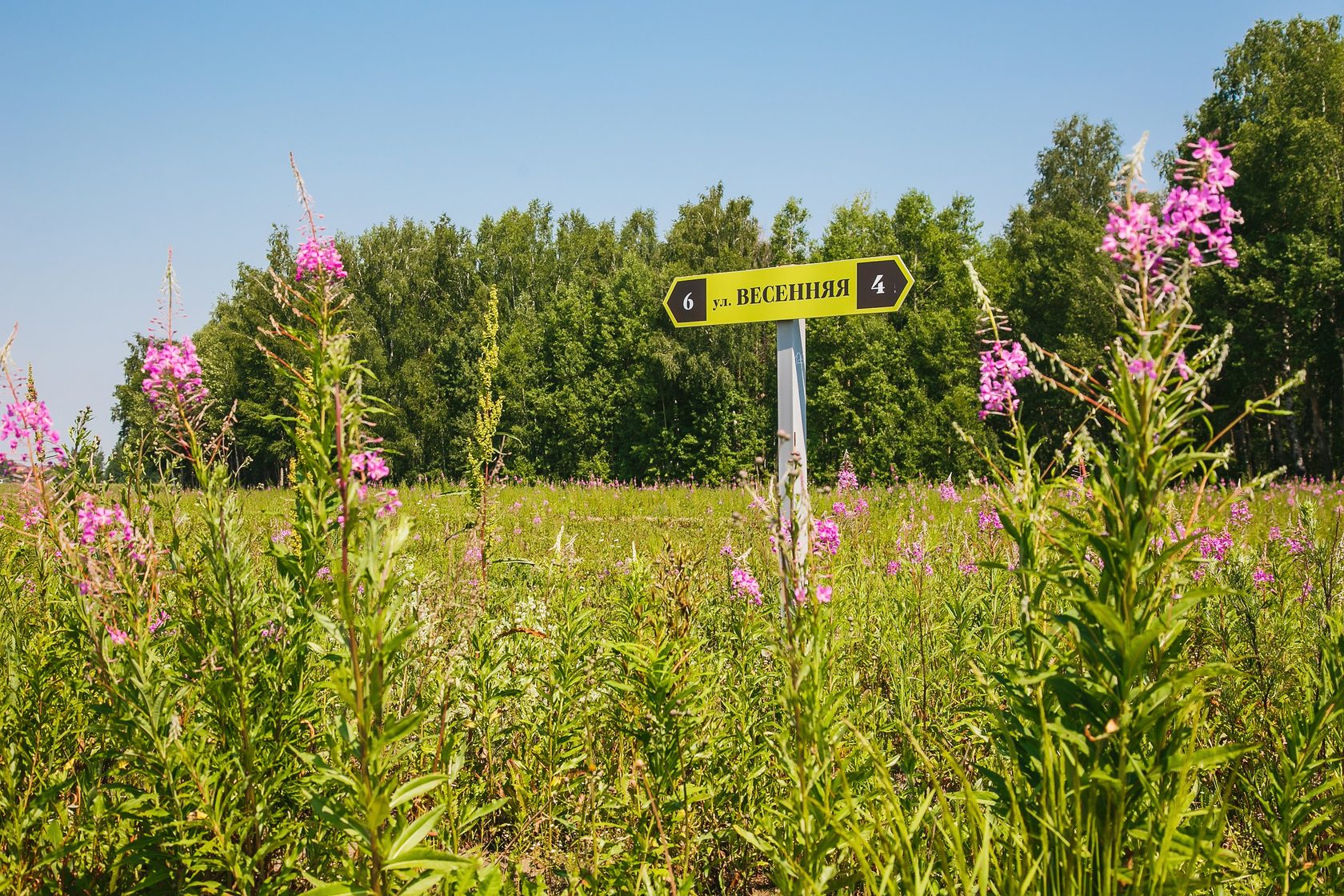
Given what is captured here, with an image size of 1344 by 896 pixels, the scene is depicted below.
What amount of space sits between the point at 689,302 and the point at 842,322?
102 ft

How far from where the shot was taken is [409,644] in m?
2.86

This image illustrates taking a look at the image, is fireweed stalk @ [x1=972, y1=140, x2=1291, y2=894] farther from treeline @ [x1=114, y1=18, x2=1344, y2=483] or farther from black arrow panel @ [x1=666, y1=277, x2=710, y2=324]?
treeline @ [x1=114, y1=18, x2=1344, y2=483]

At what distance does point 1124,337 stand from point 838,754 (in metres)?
1.35

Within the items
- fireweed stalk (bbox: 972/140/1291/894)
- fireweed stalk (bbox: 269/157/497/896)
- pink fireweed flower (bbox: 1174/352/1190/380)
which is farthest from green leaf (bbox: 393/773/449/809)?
pink fireweed flower (bbox: 1174/352/1190/380)

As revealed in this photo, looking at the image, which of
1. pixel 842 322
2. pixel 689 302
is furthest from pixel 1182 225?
pixel 842 322

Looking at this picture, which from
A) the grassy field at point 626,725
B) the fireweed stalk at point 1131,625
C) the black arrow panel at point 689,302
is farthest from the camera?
the black arrow panel at point 689,302

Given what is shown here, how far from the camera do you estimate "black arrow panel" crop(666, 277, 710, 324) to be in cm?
516

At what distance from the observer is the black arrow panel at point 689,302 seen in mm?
5160

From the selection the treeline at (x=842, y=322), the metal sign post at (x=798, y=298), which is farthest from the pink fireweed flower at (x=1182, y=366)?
the treeline at (x=842, y=322)

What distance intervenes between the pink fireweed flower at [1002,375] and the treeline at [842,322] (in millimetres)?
23018

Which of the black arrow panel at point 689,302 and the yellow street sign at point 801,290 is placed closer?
the yellow street sign at point 801,290

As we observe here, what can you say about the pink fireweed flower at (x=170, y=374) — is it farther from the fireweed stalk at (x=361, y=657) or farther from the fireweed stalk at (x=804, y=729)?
the fireweed stalk at (x=804, y=729)

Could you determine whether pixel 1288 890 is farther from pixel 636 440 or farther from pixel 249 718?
pixel 636 440

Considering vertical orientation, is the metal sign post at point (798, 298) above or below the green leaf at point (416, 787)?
above
